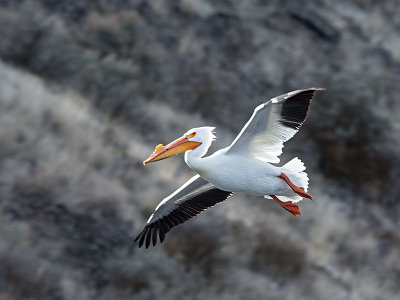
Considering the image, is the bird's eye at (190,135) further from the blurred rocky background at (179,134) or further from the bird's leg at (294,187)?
the blurred rocky background at (179,134)

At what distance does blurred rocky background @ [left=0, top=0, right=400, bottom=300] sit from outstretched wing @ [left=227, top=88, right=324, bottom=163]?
3.03m

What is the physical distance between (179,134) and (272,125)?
7.47 meters

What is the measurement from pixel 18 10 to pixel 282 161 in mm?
6960

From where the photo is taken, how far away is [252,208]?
1348cm

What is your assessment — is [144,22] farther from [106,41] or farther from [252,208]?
[252,208]

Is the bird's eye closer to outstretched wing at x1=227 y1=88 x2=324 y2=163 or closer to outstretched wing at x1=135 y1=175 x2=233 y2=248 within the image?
outstretched wing at x1=227 y1=88 x2=324 y2=163

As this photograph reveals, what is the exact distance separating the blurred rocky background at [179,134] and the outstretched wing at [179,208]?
1.20 meters

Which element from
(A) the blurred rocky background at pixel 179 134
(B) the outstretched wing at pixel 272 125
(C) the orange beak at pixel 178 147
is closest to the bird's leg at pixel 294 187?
(B) the outstretched wing at pixel 272 125

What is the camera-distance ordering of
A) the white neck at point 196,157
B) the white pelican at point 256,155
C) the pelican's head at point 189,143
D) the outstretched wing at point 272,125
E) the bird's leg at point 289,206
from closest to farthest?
the outstretched wing at point 272,125 < the white pelican at point 256,155 < the white neck at point 196,157 < the pelican's head at point 189,143 < the bird's leg at point 289,206

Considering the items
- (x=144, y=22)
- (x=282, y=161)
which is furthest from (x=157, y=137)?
(x=144, y=22)

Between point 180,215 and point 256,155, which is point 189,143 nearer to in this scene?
point 256,155

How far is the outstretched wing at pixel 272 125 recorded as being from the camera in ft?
23.9

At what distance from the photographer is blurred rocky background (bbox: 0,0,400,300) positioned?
10.0 meters

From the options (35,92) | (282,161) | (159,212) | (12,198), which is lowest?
(159,212)
